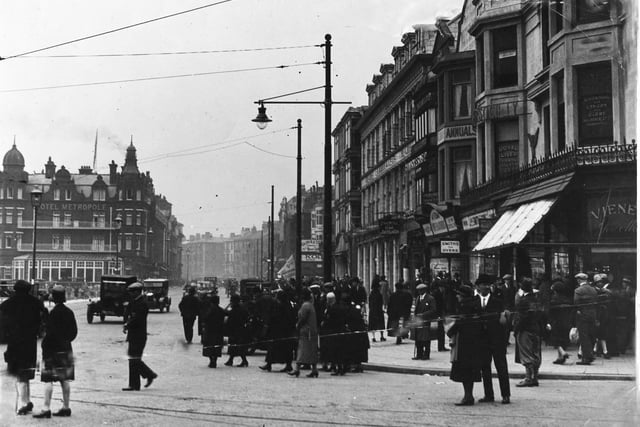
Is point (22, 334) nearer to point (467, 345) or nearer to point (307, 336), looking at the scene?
point (467, 345)

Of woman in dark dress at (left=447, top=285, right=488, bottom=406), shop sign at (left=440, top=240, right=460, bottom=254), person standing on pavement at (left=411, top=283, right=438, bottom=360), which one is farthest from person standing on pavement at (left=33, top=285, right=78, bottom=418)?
shop sign at (left=440, top=240, right=460, bottom=254)

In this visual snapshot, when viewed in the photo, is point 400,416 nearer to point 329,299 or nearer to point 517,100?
point 329,299

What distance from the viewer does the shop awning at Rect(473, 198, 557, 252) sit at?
17562 mm

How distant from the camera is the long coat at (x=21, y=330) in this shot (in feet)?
31.9

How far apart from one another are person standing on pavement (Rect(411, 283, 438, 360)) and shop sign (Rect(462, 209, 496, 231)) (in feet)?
23.1

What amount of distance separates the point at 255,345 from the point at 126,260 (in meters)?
15.6

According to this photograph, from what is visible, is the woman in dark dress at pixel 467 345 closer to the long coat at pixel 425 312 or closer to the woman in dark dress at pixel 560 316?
the woman in dark dress at pixel 560 316

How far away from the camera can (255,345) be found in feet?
62.6

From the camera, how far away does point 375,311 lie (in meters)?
21.6

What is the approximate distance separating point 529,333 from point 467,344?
219 cm

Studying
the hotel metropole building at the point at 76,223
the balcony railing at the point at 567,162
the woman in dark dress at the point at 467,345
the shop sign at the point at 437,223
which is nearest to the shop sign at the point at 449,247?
the balcony railing at the point at 567,162

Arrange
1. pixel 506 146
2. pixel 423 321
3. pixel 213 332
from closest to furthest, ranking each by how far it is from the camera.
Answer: pixel 213 332 < pixel 423 321 < pixel 506 146

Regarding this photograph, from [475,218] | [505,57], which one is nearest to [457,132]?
[505,57]

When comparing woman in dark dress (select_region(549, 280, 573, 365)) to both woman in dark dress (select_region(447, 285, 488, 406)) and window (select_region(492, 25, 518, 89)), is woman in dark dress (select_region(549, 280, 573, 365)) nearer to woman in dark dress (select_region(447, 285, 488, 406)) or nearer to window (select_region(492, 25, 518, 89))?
woman in dark dress (select_region(447, 285, 488, 406))
